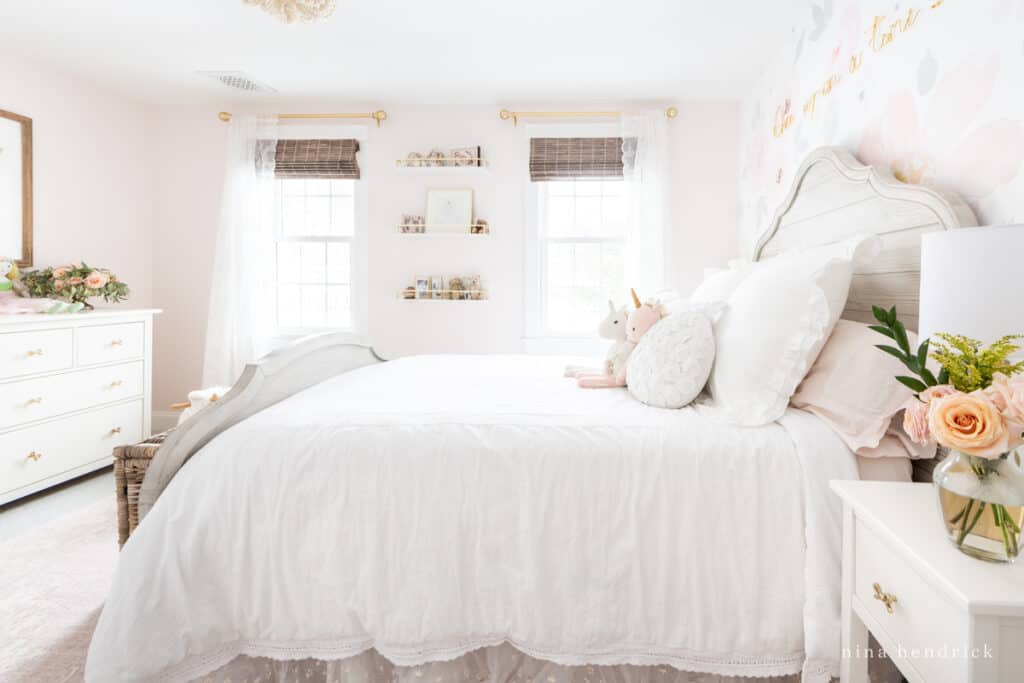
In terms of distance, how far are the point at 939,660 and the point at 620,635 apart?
24.0 inches

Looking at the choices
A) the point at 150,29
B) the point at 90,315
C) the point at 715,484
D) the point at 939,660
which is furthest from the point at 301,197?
the point at 939,660

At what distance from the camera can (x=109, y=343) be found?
312 cm

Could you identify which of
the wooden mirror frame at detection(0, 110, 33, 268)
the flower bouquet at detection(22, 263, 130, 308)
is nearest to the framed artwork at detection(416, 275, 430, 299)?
the flower bouquet at detection(22, 263, 130, 308)

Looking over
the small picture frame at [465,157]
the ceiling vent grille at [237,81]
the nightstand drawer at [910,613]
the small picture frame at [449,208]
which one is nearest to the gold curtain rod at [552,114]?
the small picture frame at [465,157]

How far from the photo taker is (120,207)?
386 cm

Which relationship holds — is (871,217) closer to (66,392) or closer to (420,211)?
(420,211)

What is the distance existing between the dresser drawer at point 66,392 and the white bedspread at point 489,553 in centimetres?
207

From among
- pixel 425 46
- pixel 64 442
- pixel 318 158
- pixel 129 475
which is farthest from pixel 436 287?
pixel 129 475

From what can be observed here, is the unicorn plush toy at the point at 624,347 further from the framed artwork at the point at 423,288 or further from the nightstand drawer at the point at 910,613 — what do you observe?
the framed artwork at the point at 423,288

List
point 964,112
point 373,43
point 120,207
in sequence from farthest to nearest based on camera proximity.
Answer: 1. point 120,207
2. point 373,43
3. point 964,112

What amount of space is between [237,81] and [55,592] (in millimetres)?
3069

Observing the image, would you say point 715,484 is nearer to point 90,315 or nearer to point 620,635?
point 620,635

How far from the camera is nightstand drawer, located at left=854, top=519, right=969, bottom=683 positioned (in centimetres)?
78

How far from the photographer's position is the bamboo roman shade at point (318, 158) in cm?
391
